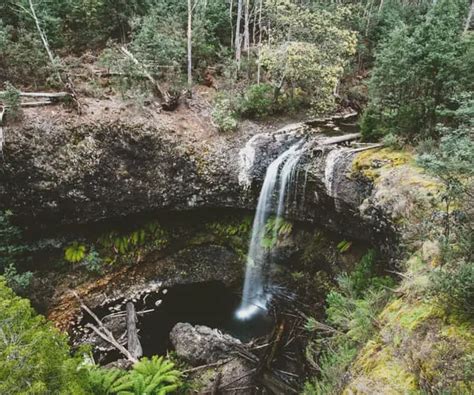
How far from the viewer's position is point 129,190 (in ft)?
38.1

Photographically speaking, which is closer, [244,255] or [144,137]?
[144,137]

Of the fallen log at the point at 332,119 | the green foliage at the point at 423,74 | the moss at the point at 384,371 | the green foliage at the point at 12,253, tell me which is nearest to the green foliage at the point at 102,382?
the green foliage at the point at 12,253

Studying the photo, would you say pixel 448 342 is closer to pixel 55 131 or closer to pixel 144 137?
pixel 144 137

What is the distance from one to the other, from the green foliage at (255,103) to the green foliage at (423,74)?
426 centimetres

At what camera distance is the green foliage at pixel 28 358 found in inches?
165

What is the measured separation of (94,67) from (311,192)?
30.8 feet

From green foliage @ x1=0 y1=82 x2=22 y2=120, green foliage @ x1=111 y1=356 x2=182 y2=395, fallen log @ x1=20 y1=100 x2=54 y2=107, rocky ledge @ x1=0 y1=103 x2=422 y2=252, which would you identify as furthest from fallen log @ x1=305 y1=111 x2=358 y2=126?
green foliage @ x1=111 y1=356 x2=182 y2=395

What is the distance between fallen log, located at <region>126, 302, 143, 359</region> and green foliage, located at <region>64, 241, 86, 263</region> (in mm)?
2328

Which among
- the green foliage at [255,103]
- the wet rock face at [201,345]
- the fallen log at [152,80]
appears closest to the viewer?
the wet rock face at [201,345]

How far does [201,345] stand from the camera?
377 inches

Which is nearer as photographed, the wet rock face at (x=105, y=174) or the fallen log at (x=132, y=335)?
the fallen log at (x=132, y=335)

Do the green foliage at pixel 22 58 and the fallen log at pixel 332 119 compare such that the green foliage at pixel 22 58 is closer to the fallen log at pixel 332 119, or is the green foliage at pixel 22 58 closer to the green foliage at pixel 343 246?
the fallen log at pixel 332 119

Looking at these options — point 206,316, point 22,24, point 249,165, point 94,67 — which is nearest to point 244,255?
point 206,316

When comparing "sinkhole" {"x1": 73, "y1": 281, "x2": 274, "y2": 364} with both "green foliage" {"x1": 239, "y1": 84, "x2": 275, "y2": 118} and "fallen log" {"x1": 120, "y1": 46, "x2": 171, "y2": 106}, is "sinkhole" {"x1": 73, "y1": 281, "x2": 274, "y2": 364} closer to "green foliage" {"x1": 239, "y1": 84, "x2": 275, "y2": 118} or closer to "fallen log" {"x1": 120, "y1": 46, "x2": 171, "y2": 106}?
"green foliage" {"x1": 239, "y1": 84, "x2": 275, "y2": 118}
